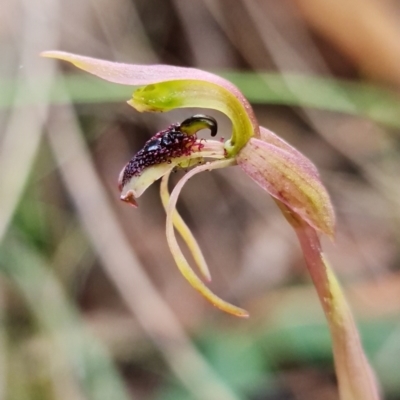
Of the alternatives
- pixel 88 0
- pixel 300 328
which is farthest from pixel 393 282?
pixel 88 0

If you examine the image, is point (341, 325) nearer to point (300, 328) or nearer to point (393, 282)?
point (300, 328)

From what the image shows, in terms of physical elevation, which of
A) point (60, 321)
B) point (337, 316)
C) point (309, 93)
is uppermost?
point (337, 316)

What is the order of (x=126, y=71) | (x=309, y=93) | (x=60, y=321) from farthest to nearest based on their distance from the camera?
1. (x=309, y=93)
2. (x=60, y=321)
3. (x=126, y=71)

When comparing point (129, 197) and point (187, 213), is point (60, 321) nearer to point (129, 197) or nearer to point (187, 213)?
point (187, 213)

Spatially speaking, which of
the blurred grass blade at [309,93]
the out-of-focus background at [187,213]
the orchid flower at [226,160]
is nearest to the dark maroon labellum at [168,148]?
the orchid flower at [226,160]

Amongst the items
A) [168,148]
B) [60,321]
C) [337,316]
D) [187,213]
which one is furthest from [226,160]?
[187,213]

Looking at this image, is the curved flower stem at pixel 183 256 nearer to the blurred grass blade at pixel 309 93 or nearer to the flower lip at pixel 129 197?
the flower lip at pixel 129 197
